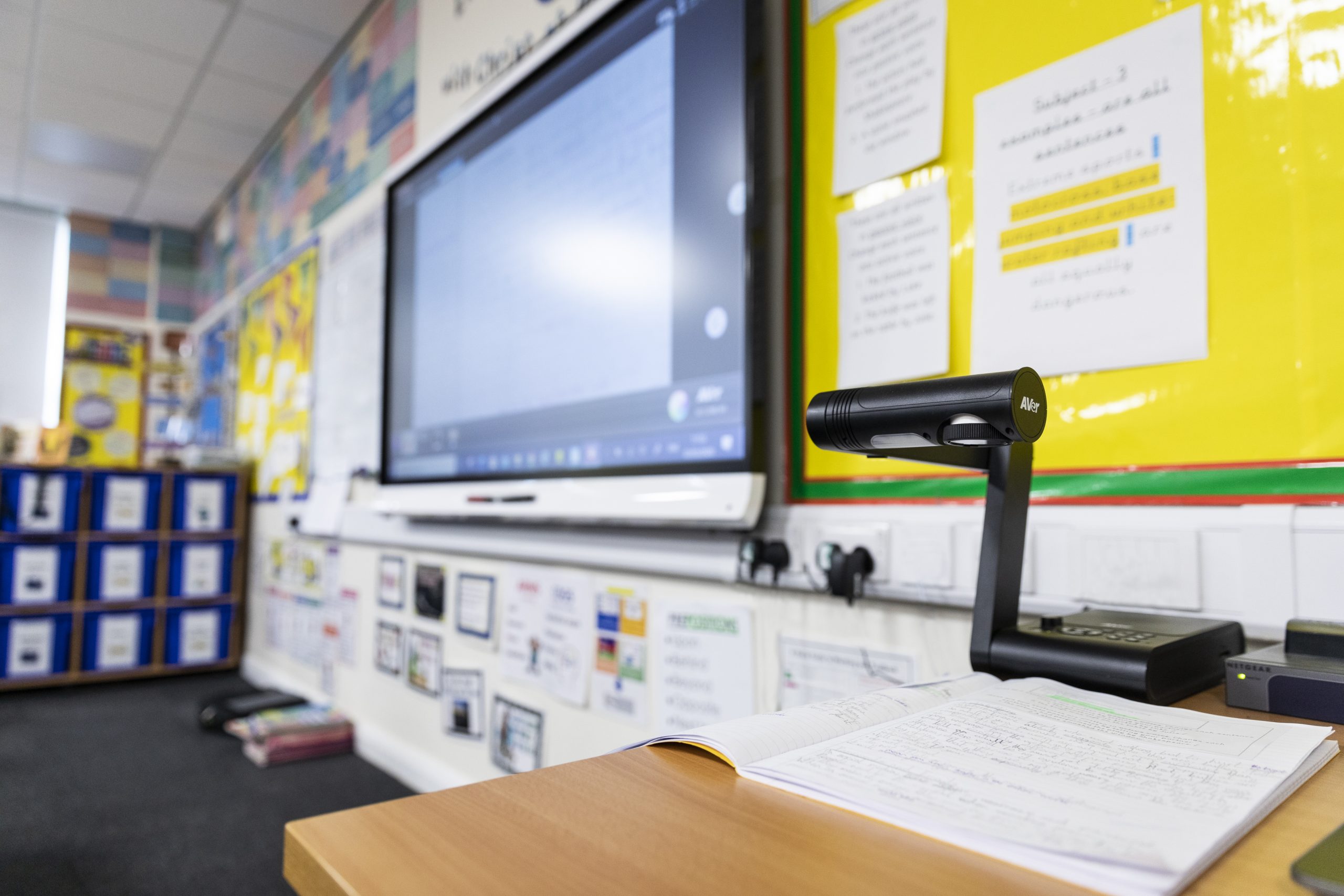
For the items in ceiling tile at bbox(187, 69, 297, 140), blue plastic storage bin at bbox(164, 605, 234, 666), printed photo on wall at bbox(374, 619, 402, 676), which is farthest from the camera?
blue plastic storage bin at bbox(164, 605, 234, 666)

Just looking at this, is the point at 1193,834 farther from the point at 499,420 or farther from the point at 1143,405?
the point at 499,420

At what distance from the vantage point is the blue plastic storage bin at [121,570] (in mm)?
3361

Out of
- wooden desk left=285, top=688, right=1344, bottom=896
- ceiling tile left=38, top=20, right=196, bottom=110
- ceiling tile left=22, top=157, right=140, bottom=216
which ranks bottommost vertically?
wooden desk left=285, top=688, right=1344, bottom=896

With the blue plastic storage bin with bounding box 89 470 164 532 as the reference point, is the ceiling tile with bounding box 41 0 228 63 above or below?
above

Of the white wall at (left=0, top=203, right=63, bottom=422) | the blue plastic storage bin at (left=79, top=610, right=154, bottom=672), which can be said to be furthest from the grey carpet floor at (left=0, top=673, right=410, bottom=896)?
the white wall at (left=0, top=203, right=63, bottom=422)

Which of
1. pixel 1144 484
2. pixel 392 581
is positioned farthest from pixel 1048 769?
pixel 392 581

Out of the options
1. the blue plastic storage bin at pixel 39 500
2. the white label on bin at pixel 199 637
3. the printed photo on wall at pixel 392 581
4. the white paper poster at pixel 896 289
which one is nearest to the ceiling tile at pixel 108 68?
the blue plastic storage bin at pixel 39 500

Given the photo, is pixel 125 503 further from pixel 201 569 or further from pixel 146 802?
pixel 146 802

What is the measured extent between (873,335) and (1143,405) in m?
0.33

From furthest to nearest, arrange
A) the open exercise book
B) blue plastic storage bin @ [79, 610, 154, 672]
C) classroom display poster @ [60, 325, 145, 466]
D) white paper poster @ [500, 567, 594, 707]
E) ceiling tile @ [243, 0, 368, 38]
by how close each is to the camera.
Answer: classroom display poster @ [60, 325, 145, 466]
blue plastic storage bin @ [79, 610, 154, 672]
ceiling tile @ [243, 0, 368, 38]
white paper poster @ [500, 567, 594, 707]
the open exercise book

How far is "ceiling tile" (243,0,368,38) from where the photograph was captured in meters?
2.50

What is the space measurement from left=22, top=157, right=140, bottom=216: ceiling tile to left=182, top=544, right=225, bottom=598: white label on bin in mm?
1949

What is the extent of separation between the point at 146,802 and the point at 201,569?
1.82m

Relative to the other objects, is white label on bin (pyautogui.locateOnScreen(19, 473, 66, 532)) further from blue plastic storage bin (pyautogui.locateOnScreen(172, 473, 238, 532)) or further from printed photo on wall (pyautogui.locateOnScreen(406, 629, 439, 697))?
printed photo on wall (pyautogui.locateOnScreen(406, 629, 439, 697))
